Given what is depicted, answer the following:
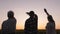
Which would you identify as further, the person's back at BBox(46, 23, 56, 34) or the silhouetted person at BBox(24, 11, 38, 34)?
the person's back at BBox(46, 23, 56, 34)

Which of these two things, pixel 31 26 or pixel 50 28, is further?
pixel 50 28

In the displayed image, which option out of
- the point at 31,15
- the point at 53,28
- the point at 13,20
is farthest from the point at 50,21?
the point at 13,20

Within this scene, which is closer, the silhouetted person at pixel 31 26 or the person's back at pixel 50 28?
the silhouetted person at pixel 31 26

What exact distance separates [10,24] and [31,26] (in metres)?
0.69

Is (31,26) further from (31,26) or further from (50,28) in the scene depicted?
(50,28)

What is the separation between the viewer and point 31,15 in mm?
7148

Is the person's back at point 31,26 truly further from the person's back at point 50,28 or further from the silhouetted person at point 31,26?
the person's back at point 50,28

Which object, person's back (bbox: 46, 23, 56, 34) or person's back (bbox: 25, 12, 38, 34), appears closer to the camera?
person's back (bbox: 25, 12, 38, 34)

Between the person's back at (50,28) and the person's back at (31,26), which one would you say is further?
the person's back at (50,28)

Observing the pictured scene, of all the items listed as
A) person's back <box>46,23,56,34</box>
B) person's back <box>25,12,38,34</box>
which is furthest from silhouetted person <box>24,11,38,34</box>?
person's back <box>46,23,56,34</box>

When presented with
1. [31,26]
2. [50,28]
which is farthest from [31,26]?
[50,28]

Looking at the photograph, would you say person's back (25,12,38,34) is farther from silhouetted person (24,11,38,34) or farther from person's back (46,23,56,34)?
person's back (46,23,56,34)

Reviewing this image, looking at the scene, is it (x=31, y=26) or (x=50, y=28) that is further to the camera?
(x=50, y=28)

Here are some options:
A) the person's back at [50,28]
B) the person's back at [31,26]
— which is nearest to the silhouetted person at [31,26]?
the person's back at [31,26]
